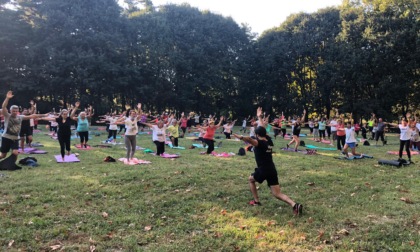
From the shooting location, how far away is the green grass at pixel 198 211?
5.65m

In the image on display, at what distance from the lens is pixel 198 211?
7230 millimetres

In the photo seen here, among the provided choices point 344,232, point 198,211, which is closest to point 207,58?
point 198,211

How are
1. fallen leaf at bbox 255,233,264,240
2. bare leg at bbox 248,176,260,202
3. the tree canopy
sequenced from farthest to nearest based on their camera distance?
the tree canopy < bare leg at bbox 248,176,260,202 < fallen leaf at bbox 255,233,264,240

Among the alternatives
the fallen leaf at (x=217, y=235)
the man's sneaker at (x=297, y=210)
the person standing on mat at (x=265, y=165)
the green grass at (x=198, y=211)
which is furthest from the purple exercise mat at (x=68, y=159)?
the man's sneaker at (x=297, y=210)

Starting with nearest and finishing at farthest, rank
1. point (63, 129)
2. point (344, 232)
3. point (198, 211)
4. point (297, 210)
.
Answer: point (344, 232)
point (297, 210)
point (198, 211)
point (63, 129)

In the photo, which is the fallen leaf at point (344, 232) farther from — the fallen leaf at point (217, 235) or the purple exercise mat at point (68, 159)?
the purple exercise mat at point (68, 159)

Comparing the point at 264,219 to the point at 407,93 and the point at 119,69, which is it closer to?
the point at 119,69

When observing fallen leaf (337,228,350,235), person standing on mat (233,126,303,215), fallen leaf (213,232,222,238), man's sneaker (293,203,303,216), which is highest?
person standing on mat (233,126,303,215)

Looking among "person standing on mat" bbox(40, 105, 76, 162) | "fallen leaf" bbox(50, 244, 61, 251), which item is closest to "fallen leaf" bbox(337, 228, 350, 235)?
"fallen leaf" bbox(50, 244, 61, 251)

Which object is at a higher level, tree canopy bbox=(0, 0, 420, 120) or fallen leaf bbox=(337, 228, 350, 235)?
tree canopy bbox=(0, 0, 420, 120)

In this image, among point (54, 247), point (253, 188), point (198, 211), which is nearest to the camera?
point (54, 247)

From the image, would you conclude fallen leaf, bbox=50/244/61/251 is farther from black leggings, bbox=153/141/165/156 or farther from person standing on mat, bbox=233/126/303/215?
black leggings, bbox=153/141/165/156

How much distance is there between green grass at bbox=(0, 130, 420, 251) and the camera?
565 centimetres

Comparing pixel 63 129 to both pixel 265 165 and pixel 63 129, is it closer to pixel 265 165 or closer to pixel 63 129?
pixel 63 129
